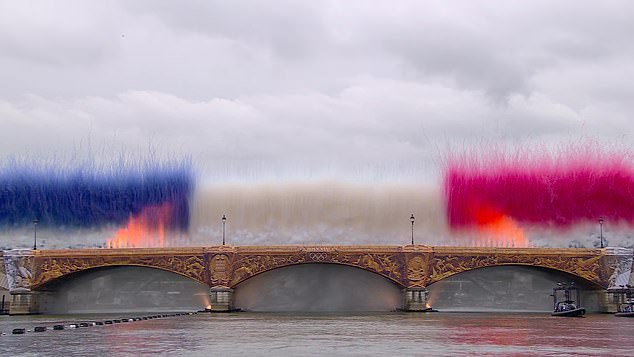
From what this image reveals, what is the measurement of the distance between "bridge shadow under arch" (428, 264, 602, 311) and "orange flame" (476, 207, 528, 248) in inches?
347

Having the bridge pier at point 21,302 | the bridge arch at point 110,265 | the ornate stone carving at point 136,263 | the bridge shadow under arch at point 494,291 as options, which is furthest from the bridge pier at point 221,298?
the bridge shadow under arch at point 494,291

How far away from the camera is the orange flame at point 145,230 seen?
352 feet

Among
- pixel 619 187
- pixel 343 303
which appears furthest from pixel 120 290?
pixel 619 187

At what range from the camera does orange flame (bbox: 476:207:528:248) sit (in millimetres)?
100875

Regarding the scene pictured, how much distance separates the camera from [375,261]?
90500mm

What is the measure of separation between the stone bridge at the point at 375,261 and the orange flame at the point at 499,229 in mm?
11088

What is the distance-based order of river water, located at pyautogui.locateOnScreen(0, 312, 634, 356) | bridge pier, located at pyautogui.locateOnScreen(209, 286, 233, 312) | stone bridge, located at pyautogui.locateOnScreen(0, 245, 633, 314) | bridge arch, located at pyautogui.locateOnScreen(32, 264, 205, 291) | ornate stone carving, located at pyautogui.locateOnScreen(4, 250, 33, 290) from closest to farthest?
river water, located at pyautogui.locateOnScreen(0, 312, 634, 356) < stone bridge, located at pyautogui.locateOnScreen(0, 245, 633, 314) < bridge pier, located at pyautogui.locateOnScreen(209, 286, 233, 312) < bridge arch, located at pyautogui.locateOnScreen(32, 264, 205, 291) < ornate stone carving, located at pyautogui.locateOnScreen(4, 250, 33, 290)

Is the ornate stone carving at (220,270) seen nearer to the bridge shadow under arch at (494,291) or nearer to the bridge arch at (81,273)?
the bridge arch at (81,273)

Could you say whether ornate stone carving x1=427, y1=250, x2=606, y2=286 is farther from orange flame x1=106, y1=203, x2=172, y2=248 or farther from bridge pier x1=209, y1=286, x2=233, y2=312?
orange flame x1=106, y1=203, x2=172, y2=248

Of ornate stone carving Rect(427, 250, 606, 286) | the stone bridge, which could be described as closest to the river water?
ornate stone carving Rect(427, 250, 606, 286)

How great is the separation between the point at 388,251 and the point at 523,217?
20.6 metres

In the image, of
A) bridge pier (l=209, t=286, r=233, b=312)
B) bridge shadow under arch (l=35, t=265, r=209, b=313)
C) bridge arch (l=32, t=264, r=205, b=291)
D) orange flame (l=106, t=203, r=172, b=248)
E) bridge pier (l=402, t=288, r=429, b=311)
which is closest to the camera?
bridge pier (l=402, t=288, r=429, b=311)

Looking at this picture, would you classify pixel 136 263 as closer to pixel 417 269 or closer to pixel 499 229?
pixel 417 269

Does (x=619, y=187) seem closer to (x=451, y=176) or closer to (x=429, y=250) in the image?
(x=451, y=176)
